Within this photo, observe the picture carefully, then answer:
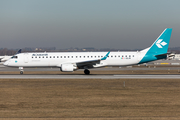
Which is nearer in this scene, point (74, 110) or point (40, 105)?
point (74, 110)

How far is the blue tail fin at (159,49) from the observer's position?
4222cm

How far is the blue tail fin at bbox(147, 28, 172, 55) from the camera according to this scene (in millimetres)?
42906

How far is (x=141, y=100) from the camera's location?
19734 millimetres

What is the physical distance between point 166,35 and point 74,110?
3203 centimetres

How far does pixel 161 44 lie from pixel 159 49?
3.28 ft

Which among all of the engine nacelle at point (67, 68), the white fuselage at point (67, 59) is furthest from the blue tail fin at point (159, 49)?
the engine nacelle at point (67, 68)

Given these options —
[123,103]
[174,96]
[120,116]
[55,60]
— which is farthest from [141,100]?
[55,60]

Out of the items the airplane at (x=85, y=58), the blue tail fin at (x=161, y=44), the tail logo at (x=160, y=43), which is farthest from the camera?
the tail logo at (x=160, y=43)

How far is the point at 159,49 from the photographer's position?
43125 mm

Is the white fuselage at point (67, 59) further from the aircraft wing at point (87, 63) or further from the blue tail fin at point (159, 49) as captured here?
the blue tail fin at point (159, 49)

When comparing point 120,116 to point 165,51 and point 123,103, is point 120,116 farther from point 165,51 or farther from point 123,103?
point 165,51

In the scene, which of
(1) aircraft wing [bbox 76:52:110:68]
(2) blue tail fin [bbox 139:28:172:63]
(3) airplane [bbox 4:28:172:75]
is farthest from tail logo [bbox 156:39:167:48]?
(1) aircraft wing [bbox 76:52:110:68]

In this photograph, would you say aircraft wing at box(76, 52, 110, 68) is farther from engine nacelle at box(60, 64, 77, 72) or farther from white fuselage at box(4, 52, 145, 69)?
engine nacelle at box(60, 64, 77, 72)

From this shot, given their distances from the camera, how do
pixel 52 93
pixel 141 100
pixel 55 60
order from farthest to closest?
pixel 55 60
pixel 52 93
pixel 141 100
